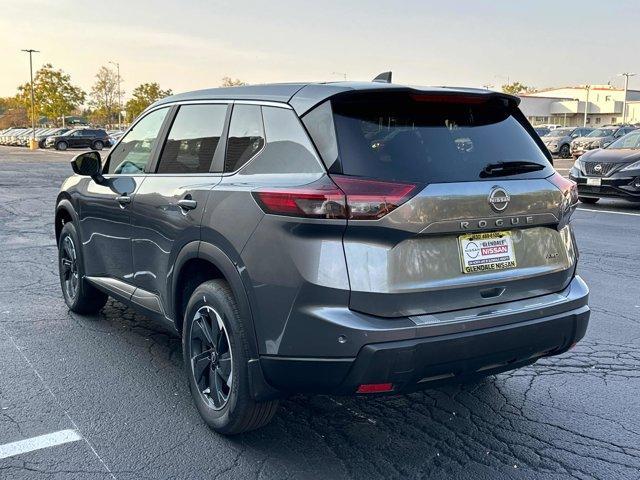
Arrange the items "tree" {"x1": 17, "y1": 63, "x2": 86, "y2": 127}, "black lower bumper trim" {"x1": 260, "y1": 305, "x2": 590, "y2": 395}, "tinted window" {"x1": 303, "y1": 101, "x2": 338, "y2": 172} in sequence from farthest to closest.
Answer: "tree" {"x1": 17, "y1": 63, "x2": 86, "y2": 127}, "tinted window" {"x1": 303, "y1": 101, "x2": 338, "y2": 172}, "black lower bumper trim" {"x1": 260, "y1": 305, "x2": 590, "y2": 395}

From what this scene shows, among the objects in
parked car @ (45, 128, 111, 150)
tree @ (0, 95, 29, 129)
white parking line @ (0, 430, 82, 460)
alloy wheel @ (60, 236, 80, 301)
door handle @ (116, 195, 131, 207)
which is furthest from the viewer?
tree @ (0, 95, 29, 129)

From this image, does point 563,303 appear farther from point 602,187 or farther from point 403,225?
point 602,187

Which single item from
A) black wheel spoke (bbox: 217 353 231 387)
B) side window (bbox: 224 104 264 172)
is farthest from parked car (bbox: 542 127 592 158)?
black wheel spoke (bbox: 217 353 231 387)

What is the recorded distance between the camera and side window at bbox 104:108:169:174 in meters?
4.36

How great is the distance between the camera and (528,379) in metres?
4.27

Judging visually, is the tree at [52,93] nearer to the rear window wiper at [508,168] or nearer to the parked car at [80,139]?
the parked car at [80,139]

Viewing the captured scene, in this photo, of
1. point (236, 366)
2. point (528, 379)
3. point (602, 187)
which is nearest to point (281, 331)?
point (236, 366)

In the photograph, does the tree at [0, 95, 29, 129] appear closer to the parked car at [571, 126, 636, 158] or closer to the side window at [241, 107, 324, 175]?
the parked car at [571, 126, 636, 158]

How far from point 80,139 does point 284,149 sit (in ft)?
171

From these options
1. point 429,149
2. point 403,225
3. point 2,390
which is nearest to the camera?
point 403,225

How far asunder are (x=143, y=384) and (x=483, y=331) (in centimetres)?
224

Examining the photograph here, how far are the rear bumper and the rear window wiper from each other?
632 millimetres

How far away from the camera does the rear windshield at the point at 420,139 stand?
292 centimetres

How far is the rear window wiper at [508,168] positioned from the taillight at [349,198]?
1.66 ft
